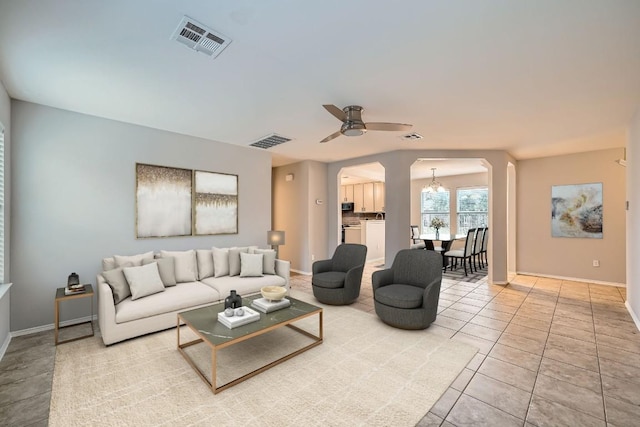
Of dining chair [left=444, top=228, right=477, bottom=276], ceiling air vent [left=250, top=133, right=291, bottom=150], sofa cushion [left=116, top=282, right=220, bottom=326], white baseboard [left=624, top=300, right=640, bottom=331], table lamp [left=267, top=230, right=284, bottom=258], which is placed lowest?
white baseboard [left=624, top=300, right=640, bottom=331]

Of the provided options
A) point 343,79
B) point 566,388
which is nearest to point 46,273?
point 343,79

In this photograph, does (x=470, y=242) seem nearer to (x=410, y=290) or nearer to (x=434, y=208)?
(x=434, y=208)

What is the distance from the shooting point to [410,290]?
11.4 feet

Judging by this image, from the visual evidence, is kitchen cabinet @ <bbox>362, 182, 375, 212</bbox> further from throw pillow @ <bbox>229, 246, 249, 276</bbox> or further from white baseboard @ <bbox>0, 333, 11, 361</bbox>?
white baseboard @ <bbox>0, 333, 11, 361</bbox>

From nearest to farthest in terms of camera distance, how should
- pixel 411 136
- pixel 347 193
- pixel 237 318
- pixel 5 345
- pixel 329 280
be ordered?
pixel 237 318 < pixel 5 345 < pixel 329 280 < pixel 411 136 < pixel 347 193

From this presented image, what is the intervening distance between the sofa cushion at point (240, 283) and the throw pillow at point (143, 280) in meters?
0.69

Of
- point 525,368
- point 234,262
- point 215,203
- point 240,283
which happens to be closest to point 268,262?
point 234,262

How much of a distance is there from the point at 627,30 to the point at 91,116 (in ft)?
17.5

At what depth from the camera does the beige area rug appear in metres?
1.91

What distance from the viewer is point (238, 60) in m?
2.33

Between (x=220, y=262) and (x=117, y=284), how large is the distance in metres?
1.37

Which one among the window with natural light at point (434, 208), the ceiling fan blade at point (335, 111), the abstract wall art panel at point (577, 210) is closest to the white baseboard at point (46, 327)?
the ceiling fan blade at point (335, 111)

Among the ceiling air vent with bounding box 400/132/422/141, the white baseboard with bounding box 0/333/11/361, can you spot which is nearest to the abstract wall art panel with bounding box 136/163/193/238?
the white baseboard with bounding box 0/333/11/361

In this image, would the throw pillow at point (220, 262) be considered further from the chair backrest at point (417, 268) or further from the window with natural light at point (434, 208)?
the window with natural light at point (434, 208)
